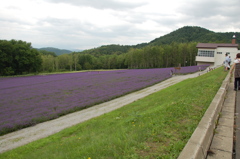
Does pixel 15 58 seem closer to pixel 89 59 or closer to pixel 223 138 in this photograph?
pixel 223 138

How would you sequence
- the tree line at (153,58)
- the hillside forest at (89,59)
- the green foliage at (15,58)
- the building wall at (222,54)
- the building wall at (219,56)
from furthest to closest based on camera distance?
the tree line at (153,58)
the hillside forest at (89,59)
the green foliage at (15,58)
the building wall at (219,56)
the building wall at (222,54)

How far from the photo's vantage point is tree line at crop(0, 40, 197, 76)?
198ft

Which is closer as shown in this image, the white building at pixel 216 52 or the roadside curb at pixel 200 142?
the roadside curb at pixel 200 142

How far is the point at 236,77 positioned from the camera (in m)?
10.1

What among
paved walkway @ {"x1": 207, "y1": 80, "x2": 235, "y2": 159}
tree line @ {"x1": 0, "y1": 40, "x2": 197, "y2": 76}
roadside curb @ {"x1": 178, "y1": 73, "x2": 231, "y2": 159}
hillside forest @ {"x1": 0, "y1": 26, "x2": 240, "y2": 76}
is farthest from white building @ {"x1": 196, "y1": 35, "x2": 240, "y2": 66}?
roadside curb @ {"x1": 178, "y1": 73, "x2": 231, "y2": 159}

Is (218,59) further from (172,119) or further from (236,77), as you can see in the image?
(172,119)

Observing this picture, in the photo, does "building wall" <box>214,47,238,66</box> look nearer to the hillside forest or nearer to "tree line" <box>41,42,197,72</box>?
"tree line" <box>41,42,197,72</box>

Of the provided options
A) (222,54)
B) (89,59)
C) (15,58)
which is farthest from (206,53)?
(89,59)

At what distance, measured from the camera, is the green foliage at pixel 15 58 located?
5812 cm

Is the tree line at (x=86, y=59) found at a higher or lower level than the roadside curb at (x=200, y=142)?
higher

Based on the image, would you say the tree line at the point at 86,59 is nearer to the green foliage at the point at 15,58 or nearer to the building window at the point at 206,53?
the green foliage at the point at 15,58

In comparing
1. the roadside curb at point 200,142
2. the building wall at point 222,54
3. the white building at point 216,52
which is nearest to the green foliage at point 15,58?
the white building at point 216,52

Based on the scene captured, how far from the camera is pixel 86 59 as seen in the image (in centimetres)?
13438

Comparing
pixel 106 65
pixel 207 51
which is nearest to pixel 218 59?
pixel 207 51
